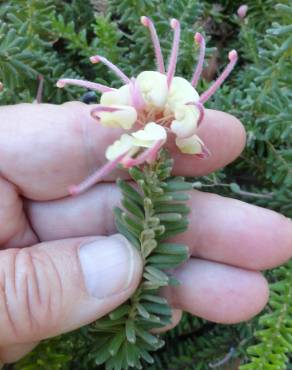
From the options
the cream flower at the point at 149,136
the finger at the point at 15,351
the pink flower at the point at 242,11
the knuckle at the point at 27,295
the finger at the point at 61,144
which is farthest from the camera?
the pink flower at the point at 242,11

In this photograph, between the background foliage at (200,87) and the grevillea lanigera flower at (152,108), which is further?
the background foliage at (200,87)

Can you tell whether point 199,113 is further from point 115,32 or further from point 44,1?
point 44,1

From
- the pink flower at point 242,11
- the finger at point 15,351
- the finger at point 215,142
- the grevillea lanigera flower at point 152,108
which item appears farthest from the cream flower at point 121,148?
the pink flower at point 242,11

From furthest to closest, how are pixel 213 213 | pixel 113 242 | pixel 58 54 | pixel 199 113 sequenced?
pixel 58 54, pixel 213 213, pixel 113 242, pixel 199 113

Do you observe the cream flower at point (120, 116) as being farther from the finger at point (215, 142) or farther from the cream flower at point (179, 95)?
the finger at point (215, 142)

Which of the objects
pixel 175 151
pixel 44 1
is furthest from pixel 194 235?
pixel 44 1

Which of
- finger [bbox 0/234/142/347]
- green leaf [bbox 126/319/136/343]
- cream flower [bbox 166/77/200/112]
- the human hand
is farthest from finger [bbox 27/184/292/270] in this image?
cream flower [bbox 166/77/200/112]

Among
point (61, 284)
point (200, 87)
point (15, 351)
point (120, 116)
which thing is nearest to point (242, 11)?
point (200, 87)
